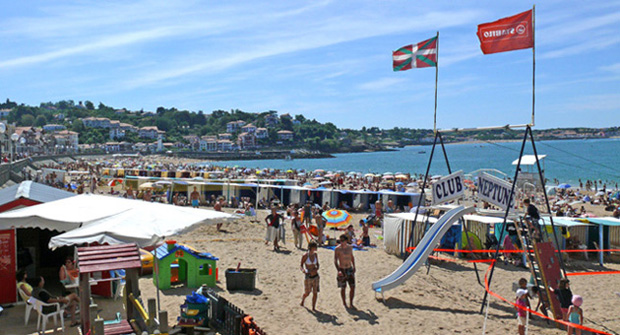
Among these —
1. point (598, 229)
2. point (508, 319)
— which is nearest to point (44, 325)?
point (508, 319)

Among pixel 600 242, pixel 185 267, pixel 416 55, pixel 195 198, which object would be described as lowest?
pixel 600 242

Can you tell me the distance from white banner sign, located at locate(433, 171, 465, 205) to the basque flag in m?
3.13

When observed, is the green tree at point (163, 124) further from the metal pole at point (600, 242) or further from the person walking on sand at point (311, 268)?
the person walking on sand at point (311, 268)

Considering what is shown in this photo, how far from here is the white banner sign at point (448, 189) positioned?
10953 millimetres

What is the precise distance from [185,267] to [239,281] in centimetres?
124

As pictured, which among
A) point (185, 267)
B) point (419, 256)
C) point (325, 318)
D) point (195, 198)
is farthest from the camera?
point (195, 198)

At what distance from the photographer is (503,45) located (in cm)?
1025

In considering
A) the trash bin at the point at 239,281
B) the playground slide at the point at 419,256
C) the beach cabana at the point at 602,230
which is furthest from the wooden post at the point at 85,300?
the beach cabana at the point at 602,230

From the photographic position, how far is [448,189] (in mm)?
11008

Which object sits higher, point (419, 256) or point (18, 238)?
point (18, 238)

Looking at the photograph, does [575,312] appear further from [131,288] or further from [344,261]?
[131,288]

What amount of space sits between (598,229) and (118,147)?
135m

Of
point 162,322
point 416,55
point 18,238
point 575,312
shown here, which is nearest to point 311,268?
point 162,322

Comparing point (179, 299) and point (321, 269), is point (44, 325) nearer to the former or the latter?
point (179, 299)
